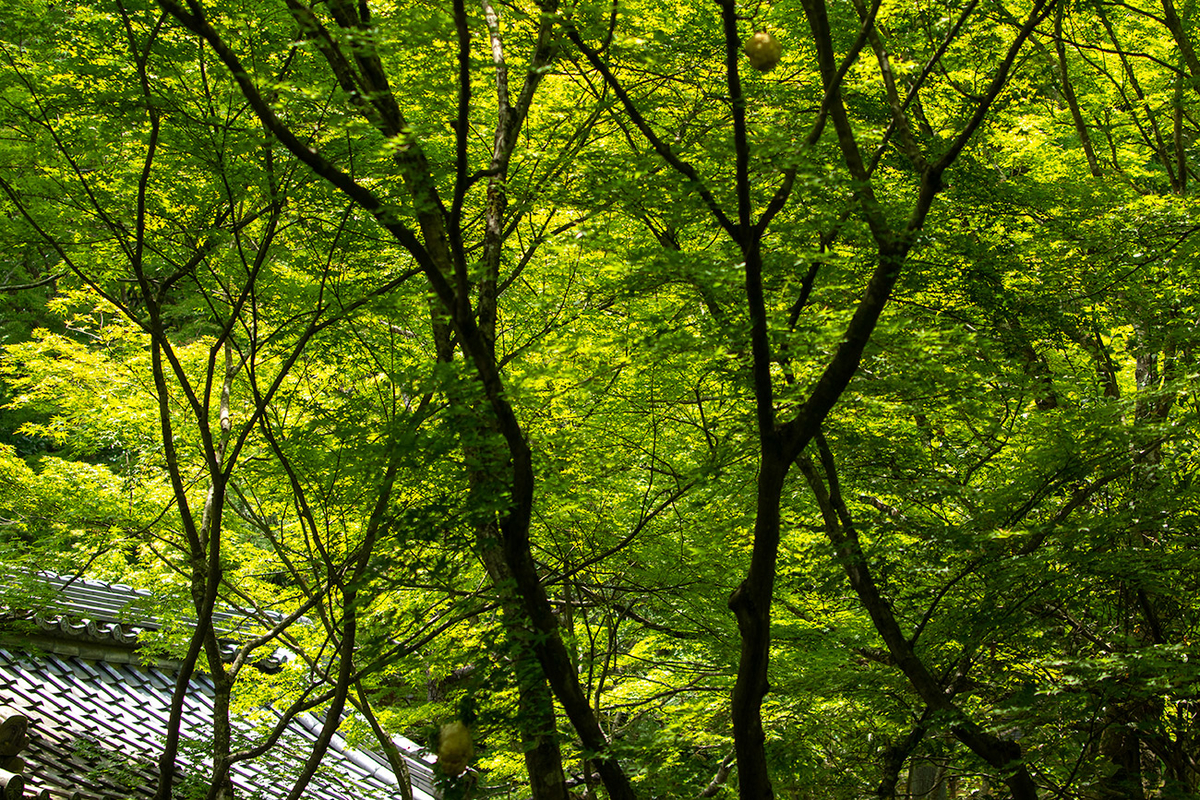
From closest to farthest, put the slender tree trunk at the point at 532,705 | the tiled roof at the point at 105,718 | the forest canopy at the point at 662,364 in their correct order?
the slender tree trunk at the point at 532,705 < the forest canopy at the point at 662,364 < the tiled roof at the point at 105,718

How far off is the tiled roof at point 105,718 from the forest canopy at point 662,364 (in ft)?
1.75

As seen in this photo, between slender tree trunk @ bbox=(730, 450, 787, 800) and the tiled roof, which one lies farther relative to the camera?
the tiled roof

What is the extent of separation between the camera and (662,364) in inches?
197

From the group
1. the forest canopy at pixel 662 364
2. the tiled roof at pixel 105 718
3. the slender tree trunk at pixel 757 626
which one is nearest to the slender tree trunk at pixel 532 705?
the forest canopy at pixel 662 364

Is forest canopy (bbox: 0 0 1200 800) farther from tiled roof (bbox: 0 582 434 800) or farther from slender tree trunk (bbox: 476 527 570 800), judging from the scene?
tiled roof (bbox: 0 582 434 800)

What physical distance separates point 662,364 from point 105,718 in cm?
555

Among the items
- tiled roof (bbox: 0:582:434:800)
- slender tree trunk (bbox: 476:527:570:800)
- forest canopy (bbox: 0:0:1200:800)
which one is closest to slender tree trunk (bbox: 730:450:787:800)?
forest canopy (bbox: 0:0:1200:800)

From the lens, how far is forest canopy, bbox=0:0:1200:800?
4.12m

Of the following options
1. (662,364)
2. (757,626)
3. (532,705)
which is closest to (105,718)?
(532,705)

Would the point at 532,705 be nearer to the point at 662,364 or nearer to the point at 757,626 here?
the point at 757,626

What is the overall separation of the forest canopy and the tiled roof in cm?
53

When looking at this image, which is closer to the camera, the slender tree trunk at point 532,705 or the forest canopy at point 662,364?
the slender tree trunk at point 532,705

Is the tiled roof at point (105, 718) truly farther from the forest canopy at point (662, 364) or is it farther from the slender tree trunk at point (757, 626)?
the slender tree trunk at point (757, 626)

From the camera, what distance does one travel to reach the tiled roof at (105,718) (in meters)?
6.14
